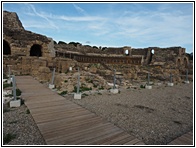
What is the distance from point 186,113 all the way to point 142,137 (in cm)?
317

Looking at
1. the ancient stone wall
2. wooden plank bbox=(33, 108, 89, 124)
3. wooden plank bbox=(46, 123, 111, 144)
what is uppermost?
the ancient stone wall

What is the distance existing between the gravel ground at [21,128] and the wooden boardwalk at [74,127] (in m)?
0.13

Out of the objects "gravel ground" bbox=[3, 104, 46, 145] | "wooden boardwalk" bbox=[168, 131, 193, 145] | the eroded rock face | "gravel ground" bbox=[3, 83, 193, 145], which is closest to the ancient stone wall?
the eroded rock face

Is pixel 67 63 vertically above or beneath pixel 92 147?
above

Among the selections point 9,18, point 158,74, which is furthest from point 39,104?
point 9,18

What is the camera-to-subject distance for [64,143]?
303 cm

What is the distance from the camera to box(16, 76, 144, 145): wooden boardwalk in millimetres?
3150

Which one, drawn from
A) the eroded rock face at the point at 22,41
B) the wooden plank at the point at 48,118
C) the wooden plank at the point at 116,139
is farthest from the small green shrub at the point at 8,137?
the eroded rock face at the point at 22,41

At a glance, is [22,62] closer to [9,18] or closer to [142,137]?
[9,18]

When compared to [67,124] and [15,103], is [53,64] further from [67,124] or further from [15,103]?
[67,124]

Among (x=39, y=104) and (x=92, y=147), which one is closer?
(x=92, y=147)

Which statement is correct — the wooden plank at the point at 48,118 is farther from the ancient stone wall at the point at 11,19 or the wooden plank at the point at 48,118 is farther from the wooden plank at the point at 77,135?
the ancient stone wall at the point at 11,19

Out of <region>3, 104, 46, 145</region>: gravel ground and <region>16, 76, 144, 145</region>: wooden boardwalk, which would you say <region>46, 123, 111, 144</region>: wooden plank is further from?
<region>3, 104, 46, 145</region>: gravel ground

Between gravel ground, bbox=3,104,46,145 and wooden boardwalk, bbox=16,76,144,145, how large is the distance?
0.13 metres
